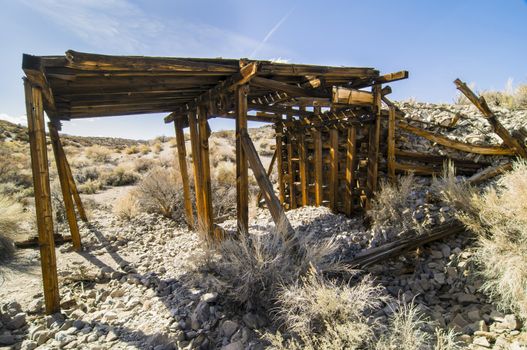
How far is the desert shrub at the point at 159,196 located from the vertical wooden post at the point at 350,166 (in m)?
4.87

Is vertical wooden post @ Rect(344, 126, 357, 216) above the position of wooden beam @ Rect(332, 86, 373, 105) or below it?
below

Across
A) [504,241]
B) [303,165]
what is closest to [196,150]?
[303,165]

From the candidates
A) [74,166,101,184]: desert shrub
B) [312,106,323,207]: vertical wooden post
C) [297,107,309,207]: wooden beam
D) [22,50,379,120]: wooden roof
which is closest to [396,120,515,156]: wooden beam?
[22,50,379,120]: wooden roof

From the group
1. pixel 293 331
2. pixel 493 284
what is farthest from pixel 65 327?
pixel 493 284

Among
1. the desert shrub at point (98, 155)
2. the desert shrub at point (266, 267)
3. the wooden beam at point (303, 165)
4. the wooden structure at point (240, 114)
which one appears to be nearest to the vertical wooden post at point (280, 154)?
the wooden structure at point (240, 114)

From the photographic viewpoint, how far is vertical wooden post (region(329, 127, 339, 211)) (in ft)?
20.6

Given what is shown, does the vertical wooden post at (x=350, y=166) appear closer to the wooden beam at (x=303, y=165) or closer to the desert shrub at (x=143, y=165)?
the wooden beam at (x=303, y=165)

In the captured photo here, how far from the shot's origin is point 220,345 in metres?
2.72

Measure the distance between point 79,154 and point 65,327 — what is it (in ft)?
69.4

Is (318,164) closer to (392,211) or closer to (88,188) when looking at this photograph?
(392,211)

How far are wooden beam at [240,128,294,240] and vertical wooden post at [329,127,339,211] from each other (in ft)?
9.50

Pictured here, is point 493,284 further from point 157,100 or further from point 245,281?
point 157,100

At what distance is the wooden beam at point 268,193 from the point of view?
349 cm

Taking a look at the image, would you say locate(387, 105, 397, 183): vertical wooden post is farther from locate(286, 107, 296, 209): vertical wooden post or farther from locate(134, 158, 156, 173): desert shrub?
locate(134, 158, 156, 173): desert shrub
